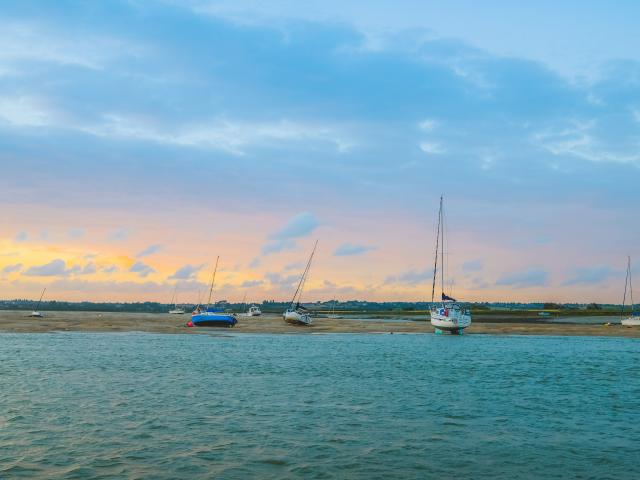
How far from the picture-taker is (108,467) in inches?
728

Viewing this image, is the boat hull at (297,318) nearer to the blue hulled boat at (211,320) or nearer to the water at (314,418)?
the blue hulled boat at (211,320)

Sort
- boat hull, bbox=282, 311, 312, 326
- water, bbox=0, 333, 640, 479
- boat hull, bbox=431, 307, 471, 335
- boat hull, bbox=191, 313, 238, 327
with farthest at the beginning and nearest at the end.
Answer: boat hull, bbox=282, 311, 312, 326
boat hull, bbox=191, 313, 238, 327
boat hull, bbox=431, 307, 471, 335
water, bbox=0, 333, 640, 479

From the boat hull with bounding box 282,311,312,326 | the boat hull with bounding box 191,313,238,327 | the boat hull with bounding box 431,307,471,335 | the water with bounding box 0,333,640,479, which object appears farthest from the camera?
the boat hull with bounding box 282,311,312,326

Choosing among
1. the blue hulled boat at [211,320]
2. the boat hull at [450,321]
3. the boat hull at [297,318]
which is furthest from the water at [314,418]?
the boat hull at [297,318]

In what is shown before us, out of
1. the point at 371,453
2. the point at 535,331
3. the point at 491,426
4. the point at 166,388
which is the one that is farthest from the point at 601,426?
the point at 535,331

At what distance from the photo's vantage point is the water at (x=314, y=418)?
1909cm

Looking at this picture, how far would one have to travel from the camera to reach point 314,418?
26.6 metres

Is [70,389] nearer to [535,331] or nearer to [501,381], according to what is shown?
[501,381]

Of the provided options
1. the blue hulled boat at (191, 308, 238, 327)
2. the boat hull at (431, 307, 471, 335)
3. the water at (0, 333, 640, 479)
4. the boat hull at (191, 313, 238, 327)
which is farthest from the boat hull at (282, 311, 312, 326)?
the water at (0, 333, 640, 479)

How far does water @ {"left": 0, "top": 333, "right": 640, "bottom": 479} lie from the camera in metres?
19.1

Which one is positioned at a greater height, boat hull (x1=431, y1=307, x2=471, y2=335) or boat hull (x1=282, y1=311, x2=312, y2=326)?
boat hull (x1=431, y1=307, x2=471, y2=335)

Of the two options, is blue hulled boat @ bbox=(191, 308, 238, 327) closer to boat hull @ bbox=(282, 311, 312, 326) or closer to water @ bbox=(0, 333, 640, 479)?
boat hull @ bbox=(282, 311, 312, 326)

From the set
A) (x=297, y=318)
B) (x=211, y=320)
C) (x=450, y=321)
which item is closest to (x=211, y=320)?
(x=211, y=320)

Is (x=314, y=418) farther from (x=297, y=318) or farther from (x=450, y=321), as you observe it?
(x=297, y=318)
